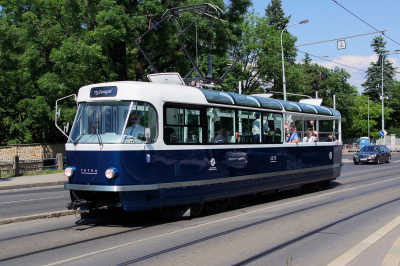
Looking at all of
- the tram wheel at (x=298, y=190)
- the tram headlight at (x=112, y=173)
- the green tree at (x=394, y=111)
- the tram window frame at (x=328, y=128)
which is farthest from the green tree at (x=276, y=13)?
the tram headlight at (x=112, y=173)

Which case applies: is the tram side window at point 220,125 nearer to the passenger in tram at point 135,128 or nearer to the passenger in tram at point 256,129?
the passenger in tram at point 256,129

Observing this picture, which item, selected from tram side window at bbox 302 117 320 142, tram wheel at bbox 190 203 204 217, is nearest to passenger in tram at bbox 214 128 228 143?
tram wheel at bbox 190 203 204 217

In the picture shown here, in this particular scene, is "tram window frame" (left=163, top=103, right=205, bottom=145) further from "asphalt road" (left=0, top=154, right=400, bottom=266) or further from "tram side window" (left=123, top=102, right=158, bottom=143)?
"asphalt road" (left=0, top=154, right=400, bottom=266)

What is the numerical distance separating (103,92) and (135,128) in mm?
1104

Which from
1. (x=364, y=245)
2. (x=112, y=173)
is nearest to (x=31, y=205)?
(x=112, y=173)

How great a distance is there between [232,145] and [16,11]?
26332mm

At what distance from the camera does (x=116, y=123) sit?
8.48m

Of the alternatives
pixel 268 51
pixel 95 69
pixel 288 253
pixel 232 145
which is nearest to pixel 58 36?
pixel 95 69

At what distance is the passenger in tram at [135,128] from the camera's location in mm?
8398

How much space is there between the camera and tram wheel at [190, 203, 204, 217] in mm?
9711

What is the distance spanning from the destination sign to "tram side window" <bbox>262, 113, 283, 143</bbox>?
4.94 meters

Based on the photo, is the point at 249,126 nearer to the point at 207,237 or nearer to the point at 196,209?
the point at 196,209

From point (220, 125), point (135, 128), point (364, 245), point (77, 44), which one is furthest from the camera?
point (77, 44)

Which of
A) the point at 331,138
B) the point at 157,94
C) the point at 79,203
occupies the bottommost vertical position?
the point at 79,203
